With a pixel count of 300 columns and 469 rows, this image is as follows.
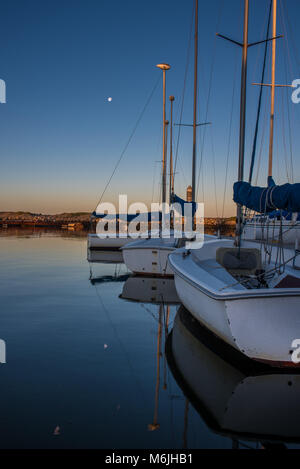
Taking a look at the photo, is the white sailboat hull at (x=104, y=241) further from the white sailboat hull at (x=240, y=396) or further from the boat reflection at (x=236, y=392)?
the white sailboat hull at (x=240, y=396)

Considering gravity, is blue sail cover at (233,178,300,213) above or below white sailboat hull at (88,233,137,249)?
above

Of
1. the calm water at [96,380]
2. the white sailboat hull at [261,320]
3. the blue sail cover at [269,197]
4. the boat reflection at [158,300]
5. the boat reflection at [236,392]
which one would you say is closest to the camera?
the calm water at [96,380]

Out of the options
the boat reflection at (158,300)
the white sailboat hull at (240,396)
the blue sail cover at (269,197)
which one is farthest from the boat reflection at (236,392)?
the blue sail cover at (269,197)

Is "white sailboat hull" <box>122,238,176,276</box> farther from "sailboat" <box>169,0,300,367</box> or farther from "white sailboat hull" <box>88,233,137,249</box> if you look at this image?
"white sailboat hull" <box>88,233,137,249</box>

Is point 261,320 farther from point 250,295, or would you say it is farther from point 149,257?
point 149,257

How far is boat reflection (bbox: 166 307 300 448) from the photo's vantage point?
134 inches

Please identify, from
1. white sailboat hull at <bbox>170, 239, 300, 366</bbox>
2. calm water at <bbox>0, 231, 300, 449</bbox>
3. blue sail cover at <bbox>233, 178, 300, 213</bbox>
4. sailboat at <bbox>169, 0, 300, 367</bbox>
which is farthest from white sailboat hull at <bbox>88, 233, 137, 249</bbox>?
white sailboat hull at <bbox>170, 239, 300, 366</bbox>

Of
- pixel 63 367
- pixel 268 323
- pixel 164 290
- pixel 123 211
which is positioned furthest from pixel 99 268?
pixel 268 323

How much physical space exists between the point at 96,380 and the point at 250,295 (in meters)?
2.14

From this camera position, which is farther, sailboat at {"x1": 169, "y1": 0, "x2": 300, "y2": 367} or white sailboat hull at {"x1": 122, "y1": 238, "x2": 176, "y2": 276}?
white sailboat hull at {"x1": 122, "y1": 238, "x2": 176, "y2": 276}

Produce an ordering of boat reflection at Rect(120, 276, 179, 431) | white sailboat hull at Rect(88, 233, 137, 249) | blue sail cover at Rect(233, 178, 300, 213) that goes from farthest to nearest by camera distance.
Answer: white sailboat hull at Rect(88, 233, 137, 249), blue sail cover at Rect(233, 178, 300, 213), boat reflection at Rect(120, 276, 179, 431)

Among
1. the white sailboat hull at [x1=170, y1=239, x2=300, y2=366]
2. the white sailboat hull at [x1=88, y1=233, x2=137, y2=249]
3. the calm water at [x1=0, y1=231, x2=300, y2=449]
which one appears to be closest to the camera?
the calm water at [x1=0, y1=231, x2=300, y2=449]

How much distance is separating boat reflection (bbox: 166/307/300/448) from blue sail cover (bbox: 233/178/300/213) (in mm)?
2352

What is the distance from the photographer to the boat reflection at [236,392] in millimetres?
3410
